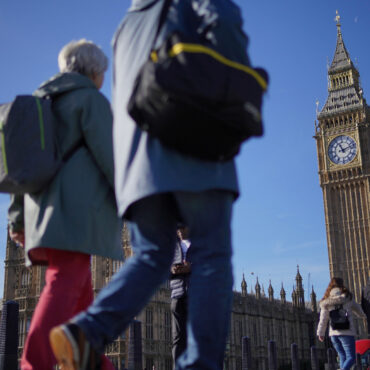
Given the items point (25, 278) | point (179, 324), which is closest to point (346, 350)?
point (179, 324)

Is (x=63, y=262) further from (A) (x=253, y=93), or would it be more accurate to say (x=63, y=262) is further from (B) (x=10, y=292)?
(B) (x=10, y=292)

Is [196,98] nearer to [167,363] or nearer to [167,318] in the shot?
[167,318]

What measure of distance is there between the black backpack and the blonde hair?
4.58 meters

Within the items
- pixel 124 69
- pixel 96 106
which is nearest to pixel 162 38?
pixel 124 69

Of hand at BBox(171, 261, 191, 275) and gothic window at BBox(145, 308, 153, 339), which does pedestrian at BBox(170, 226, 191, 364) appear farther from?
gothic window at BBox(145, 308, 153, 339)

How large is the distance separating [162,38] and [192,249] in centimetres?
79

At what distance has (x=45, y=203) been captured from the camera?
2562 mm

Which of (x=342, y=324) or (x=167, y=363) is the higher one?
(x=342, y=324)

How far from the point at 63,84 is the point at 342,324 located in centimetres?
483

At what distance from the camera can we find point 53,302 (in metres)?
2.38

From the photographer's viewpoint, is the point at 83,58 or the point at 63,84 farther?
the point at 83,58

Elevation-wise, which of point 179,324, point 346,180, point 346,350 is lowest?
point 346,350

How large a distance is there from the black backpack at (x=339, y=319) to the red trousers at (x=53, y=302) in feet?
14.5

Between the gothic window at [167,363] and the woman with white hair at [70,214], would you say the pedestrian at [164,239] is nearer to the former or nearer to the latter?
the woman with white hair at [70,214]
